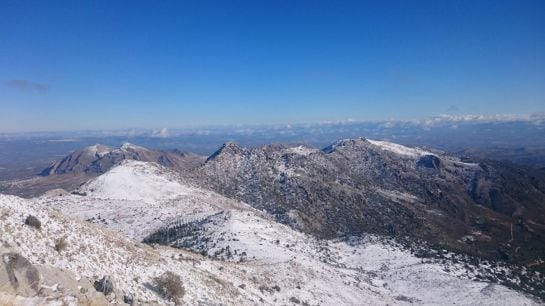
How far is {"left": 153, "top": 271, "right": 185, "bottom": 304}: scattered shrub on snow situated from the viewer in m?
31.3

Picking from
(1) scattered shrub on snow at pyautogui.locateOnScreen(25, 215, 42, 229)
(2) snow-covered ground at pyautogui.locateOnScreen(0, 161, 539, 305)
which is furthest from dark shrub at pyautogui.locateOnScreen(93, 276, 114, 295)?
(1) scattered shrub on snow at pyautogui.locateOnScreen(25, 215, 42, 229)

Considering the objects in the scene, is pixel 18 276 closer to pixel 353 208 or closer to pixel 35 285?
pixel 35 285

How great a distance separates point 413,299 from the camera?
6525 centimetres

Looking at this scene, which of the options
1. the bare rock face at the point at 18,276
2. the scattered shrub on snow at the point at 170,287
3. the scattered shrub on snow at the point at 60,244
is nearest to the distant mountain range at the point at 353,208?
the scattered shrub on snow at the point at 170,287

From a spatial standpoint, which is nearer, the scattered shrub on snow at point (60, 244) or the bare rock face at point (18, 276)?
the bare rock face at point (18, 276)

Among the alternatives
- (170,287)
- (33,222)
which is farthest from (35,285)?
(170,287)

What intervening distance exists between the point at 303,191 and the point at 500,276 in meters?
90.6

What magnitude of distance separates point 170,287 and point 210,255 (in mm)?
35085

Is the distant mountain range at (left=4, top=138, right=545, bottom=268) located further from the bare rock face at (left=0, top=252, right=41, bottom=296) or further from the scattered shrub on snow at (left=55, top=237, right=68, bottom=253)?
the bare rock face at (left=0, top=252, right=41, bottom=296)

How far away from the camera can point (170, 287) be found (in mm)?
31844

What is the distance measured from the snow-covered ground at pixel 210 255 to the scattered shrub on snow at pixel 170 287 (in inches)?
32.1

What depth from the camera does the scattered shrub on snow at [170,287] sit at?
1234 inches

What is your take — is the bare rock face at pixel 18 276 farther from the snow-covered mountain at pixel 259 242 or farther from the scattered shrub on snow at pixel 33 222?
the scattered shrub on snow at pixel 33 222

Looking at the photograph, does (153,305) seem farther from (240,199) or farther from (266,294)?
(240,199)
